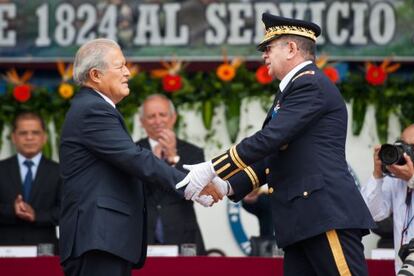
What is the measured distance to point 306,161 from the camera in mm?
5969

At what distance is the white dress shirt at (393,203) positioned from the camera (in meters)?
6.87

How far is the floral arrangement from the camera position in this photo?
30.4ft

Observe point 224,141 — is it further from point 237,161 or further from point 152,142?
point 237,161

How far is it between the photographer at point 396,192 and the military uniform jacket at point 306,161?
87cm

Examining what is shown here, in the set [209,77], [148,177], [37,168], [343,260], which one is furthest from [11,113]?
[343,260]

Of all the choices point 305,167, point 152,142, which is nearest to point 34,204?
point 152,142

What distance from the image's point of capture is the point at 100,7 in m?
9.23

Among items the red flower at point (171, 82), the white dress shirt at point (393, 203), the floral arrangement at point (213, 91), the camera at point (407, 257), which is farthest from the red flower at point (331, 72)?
the camera at point (407, 257)

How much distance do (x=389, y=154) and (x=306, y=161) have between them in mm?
991

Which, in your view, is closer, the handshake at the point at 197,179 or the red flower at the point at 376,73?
the handshake at the point at 197,179

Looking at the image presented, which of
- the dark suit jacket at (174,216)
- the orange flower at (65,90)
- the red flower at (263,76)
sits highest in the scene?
the red flower at (263,76)

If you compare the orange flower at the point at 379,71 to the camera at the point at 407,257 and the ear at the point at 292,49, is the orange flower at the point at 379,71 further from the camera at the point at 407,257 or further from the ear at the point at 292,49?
the ear at the point at 292,49

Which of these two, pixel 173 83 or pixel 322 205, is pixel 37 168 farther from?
pixel 322 205

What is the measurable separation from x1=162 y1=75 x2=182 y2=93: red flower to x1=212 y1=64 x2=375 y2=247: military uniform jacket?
3.17 m
